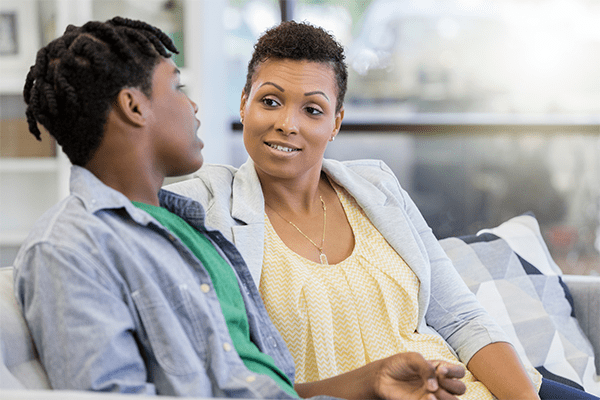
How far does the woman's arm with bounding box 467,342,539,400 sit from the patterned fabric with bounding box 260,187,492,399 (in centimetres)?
2

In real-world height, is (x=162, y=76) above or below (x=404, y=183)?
above

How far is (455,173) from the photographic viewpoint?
3270mm

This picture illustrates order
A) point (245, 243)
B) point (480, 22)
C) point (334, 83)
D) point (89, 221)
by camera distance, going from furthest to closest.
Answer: point (480, 22) → point (334, 83) → point (245, 243) → point (89, 221)

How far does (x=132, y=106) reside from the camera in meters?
0.84

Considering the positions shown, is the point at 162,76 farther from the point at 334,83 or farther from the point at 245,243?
the point at 334,83

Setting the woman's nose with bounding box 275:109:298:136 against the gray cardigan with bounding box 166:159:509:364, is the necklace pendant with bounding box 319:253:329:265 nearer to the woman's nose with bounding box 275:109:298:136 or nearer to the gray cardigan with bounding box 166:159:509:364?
the gray cardigan with bounding box 166:159:509:364

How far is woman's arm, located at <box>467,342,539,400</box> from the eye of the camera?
1153mm

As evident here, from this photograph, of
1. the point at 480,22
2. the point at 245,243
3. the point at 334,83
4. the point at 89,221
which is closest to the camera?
the point at 89,221

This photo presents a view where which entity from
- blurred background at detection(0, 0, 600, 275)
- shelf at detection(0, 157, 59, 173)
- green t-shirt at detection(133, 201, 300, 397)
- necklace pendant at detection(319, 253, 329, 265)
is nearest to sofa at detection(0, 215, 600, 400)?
necklace pendant at detection(319, 253, 329, 265)

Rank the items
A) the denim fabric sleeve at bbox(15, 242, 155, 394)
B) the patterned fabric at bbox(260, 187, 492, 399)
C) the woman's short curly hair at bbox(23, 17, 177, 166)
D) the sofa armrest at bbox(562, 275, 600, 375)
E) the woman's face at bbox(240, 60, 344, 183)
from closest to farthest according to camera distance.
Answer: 1. the denim fabric sleeve at bbox(15, 242, 155, 394)
2. the woman's short curly hair at bbox(23, 17, 177, 166)
3. the patterned fabric at bbox(260, 187, 492, 399)
4. the woman's face at bbox(240, 60, 344, 183)
5. the sofa armrest at bbox(562, 275, 600, 375)

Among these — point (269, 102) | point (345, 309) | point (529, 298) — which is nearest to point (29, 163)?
point (269, 102)

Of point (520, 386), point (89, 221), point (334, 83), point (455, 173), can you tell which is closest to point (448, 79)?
point (455, 173)

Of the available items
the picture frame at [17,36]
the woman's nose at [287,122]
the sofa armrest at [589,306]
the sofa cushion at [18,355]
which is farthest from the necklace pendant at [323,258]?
the picture frame at [17,36]

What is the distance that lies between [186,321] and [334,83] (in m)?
0.71
